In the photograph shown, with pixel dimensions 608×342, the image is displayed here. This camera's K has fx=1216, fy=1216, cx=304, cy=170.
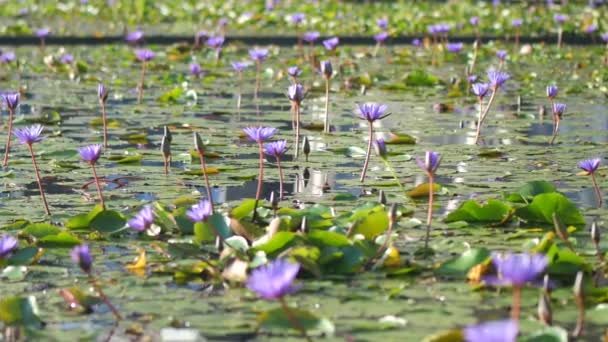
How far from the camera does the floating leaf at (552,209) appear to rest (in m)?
3.17

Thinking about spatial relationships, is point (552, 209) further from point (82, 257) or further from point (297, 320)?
point (82, 257)

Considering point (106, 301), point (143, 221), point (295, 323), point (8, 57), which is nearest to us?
point (295, 323)

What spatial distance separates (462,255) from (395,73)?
5461 millimetres

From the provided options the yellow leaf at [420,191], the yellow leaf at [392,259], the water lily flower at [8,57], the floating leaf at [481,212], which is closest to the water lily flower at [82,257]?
the yellow leaf at [392,259]

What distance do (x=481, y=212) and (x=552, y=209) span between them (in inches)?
7.3

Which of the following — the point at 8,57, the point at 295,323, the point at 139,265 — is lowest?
the point at 8,57

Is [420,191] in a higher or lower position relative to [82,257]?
lower

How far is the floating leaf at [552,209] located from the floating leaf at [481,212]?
0.04 metres

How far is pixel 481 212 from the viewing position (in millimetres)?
3191

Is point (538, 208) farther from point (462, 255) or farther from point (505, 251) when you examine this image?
point (462, 255)

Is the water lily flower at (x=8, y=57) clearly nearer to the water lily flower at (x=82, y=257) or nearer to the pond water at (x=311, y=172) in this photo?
the pond water at (x=311, y=172)

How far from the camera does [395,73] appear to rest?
26.5ft

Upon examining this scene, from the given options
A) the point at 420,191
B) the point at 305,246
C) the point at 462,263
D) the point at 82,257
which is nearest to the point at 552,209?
the point at 420,191

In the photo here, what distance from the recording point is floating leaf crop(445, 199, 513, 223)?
10.4 feet
